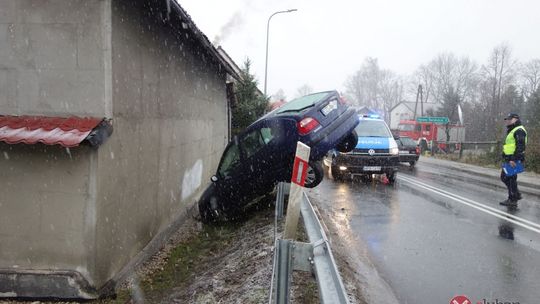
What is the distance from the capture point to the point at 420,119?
3806cm

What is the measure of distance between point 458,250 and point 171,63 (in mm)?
5509

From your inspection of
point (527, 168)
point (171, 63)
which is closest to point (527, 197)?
point (527, 168)

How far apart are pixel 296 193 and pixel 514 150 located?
8.11 metres

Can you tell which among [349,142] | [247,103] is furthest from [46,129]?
[247,103]

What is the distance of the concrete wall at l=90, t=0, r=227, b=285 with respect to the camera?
16.6 feet

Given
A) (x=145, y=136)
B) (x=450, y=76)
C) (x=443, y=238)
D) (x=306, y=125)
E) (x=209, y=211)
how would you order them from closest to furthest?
(x=145, y=136) < (x=443, y=238) < (x=306, y=125) < (x=209, y=211) < (x=450, y=76)

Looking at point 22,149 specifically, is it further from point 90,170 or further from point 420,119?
point 420,119

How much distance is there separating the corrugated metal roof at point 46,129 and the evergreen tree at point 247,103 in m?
16.9

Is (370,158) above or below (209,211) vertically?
above

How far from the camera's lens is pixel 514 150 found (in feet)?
29.8

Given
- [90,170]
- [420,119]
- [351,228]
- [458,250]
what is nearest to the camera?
[90,170]

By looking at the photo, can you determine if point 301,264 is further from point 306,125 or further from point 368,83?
point 368,83

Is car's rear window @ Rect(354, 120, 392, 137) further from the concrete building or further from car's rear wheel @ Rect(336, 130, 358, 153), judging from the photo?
the concrete building

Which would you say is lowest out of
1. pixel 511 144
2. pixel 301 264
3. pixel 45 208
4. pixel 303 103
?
pixel 45 208
